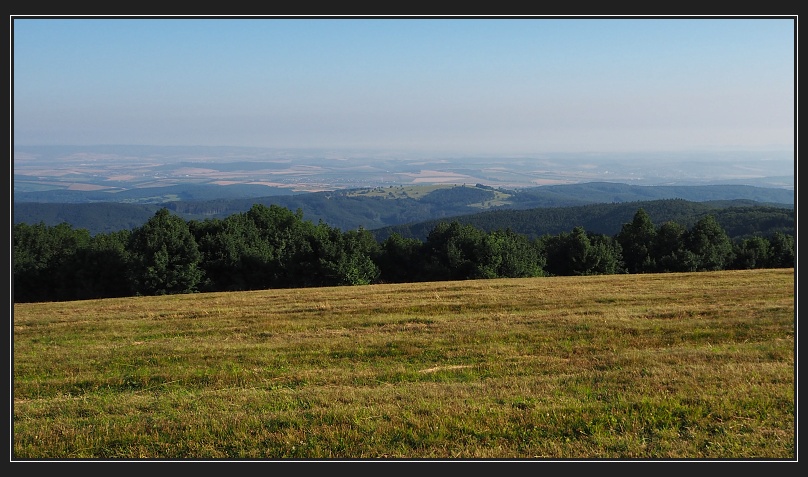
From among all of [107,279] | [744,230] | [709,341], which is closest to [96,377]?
[709,341]

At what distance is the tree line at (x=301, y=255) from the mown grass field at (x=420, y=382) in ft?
79.5

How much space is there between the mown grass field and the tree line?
2422 centimetres

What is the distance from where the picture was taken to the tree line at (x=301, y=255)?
41.6 m

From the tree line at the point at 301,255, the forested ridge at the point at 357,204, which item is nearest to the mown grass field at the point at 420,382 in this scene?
the tree line at the point at 301,255

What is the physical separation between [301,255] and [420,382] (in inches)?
1394

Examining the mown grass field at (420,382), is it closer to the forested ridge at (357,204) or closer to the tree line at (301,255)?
the tree line at (301,255)

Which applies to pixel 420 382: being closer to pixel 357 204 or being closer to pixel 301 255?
pixel 301 255

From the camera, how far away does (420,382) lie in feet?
31.5

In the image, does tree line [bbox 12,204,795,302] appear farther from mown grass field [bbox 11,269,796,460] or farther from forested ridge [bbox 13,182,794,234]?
mown grass field [bbox 11,269,796,460]

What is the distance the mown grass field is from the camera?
22.0ft

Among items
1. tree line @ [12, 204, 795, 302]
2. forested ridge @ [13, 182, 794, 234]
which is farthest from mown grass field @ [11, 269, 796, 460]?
forested ridge @ [13, 182, 794, 234]

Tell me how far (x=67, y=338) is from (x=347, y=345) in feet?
25.6

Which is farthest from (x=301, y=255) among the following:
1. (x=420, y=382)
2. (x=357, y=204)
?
(x=357, y=204)

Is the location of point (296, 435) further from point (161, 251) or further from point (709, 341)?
point (161, 251)
